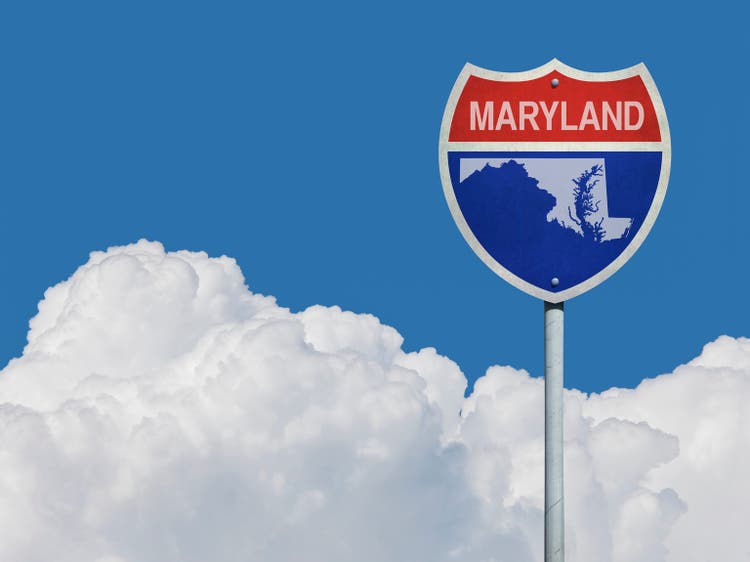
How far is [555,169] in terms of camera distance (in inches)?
307

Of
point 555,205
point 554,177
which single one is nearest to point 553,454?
point 555,205

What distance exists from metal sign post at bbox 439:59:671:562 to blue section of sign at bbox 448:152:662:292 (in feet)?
0.04

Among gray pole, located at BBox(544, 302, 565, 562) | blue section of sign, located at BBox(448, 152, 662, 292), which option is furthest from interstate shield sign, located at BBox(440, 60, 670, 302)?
gray pole, located at BBox(544, 302, 565, 562)

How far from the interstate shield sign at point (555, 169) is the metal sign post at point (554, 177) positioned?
13mm

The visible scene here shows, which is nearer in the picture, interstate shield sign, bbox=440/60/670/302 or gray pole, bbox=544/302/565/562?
gray pole, bbox=544/302/565/562

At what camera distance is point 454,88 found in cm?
793

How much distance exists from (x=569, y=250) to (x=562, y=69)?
2.30 metres

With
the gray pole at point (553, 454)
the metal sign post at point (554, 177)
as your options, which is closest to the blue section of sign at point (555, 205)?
the metal sign post at point (554, 177)

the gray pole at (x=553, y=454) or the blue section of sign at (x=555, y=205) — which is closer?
the gray pole at (x=553, y=454)

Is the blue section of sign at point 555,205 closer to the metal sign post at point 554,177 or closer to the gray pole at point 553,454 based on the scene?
the metal sign post at point 554,177

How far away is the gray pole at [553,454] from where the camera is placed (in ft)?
25.0

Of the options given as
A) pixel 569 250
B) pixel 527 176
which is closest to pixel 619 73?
pixel 527 176

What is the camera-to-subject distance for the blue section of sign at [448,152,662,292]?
7742 millimetres

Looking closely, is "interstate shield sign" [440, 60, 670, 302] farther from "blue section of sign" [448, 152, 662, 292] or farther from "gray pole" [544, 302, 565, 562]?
"gray pole" [544, 302, 565, 562]
